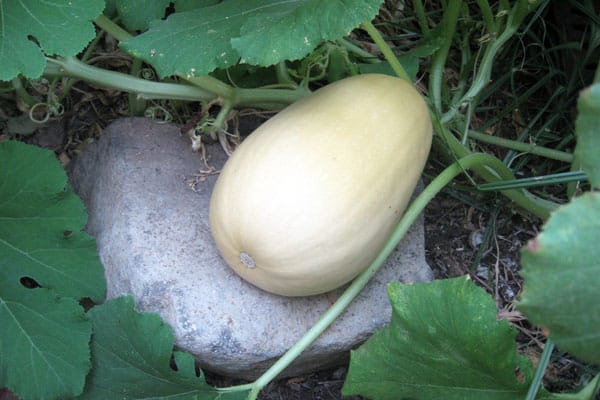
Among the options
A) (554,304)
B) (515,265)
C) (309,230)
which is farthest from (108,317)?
(515,265)

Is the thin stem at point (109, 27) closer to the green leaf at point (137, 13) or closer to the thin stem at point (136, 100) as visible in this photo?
the green leaf at point (137, 13)

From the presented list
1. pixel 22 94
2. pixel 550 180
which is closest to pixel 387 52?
pixel 550 180

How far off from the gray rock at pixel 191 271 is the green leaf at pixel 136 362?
0.08 m

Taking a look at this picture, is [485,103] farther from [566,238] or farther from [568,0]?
[566,238]

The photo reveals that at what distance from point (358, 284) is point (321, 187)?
0.79 feet

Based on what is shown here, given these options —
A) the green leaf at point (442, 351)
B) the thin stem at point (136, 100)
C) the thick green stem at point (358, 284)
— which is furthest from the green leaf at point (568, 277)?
the thin stem at point (136, 100)

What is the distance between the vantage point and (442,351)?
4.36 feet

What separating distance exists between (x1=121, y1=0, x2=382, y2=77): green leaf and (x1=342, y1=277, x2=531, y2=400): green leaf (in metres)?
0.48

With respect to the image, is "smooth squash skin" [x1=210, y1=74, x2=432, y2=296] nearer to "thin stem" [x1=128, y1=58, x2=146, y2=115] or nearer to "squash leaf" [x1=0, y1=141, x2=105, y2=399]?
"squash leaf" [x1=0, y1=141, x2=105, y2=399]

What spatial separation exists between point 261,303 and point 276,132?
1.20ft

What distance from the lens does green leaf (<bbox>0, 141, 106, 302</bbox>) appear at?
4.97 ft

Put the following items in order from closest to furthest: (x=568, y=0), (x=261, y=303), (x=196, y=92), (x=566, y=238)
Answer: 1. (x=566, y=238)
2. (x=261, y=303)
3. (x=196, y=92)
4. (x=568, y=0)

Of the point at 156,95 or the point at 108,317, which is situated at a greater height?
the point at 156,95

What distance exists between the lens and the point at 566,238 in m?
0.92
